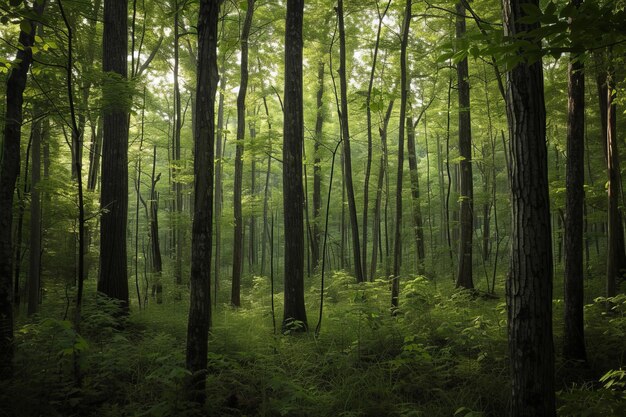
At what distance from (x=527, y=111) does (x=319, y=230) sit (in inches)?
672

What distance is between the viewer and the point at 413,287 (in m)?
7.91

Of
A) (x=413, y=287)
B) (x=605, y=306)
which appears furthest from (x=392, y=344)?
(x=605, y=306)

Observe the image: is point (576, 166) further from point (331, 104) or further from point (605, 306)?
point (331, 104)

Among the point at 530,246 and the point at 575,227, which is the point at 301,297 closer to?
the point at 575,227

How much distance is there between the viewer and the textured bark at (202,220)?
4238 millimetres

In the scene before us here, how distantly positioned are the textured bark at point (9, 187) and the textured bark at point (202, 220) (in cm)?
232

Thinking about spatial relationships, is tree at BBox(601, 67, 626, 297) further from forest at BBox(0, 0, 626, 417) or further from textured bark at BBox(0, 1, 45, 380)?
textured bark at BBox(0, 1, 45, 380)

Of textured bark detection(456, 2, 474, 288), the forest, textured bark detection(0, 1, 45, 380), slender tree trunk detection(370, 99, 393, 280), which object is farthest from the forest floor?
slender tree trunk detection(370, 99, 393, 280)

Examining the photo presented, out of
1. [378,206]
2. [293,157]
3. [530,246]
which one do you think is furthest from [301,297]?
[378,206]

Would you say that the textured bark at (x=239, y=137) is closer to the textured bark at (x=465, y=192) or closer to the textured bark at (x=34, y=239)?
the textured bark at (x=34, y=239)

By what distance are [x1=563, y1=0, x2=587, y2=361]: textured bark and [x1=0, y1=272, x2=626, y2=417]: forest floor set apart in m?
0.41

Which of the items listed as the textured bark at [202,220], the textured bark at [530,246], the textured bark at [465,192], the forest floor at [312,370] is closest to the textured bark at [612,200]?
the forest floor at [312,370]

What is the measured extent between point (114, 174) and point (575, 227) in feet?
29.6

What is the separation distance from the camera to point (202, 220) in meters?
4.27
